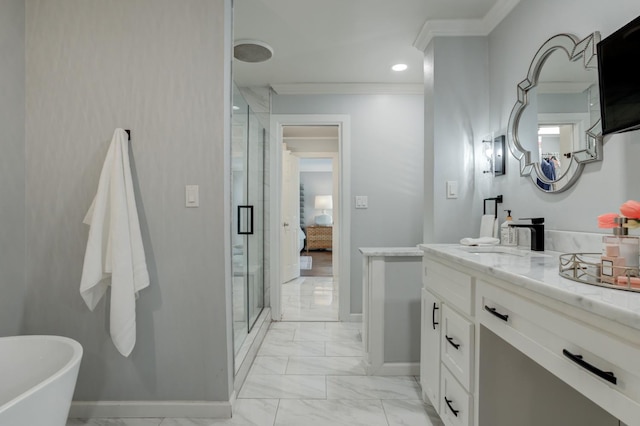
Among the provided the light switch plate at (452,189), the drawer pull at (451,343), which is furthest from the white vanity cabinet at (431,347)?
the light switch plate at (452,189)

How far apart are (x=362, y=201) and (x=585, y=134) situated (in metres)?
1.92

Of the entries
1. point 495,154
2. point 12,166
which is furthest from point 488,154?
point 12,166

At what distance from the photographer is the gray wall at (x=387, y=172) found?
3.13 metres

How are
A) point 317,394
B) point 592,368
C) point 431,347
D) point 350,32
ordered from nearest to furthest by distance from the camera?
point 592,368 < point 431,347 < point 317,394 < point 350,32

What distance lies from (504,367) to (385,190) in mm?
2109

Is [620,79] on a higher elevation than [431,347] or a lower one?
higher

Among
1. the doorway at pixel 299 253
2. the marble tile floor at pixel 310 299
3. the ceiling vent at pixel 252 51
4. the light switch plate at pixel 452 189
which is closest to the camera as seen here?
the light switch plate at pixel 452 189

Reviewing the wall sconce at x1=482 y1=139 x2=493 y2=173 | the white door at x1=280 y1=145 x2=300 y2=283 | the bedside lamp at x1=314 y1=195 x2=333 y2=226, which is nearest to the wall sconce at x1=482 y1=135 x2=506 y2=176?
the wall sconce at x1=482 y1=139 x2=493 y2=173

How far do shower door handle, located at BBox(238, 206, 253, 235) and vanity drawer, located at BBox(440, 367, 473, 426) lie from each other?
5.59 feet

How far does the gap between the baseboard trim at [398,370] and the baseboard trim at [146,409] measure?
0.98m

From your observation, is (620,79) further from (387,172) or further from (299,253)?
(299,253)

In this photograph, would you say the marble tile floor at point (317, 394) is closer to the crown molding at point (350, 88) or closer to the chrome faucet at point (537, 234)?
the chrome faucet at point (537, 234)

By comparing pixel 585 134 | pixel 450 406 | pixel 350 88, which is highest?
pixel 350 88

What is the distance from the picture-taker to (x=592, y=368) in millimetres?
670
